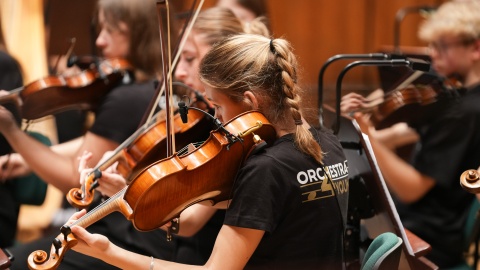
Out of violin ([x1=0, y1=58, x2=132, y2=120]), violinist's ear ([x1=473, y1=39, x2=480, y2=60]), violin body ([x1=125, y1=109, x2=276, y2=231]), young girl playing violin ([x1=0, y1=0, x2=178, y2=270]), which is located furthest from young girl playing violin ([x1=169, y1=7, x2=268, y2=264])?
violinist's ear ([x1=473, y1=39, x2=480, y2=60])

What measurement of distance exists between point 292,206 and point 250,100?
0.27 m

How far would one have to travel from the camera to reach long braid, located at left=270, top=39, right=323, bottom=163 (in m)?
1.66

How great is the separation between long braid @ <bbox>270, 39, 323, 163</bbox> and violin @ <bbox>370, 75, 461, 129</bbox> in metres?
0.60

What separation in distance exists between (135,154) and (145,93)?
422mm

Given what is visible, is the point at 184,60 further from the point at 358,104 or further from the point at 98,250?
the point at 98,250

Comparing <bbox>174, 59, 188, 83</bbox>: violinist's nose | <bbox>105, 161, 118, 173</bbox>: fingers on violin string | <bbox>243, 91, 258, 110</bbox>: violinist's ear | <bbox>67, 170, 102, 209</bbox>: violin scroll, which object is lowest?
<bbox>105, 161, 118, 173</bbox>: fingers on violin string

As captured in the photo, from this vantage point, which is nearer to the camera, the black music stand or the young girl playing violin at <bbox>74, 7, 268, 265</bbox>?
the black music stand

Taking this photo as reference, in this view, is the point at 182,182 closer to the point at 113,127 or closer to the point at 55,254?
the point at 55,254

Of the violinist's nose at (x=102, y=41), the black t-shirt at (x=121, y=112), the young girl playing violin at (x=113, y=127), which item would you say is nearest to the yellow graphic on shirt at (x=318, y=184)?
the young girl playing violin at (x=113, y=127)

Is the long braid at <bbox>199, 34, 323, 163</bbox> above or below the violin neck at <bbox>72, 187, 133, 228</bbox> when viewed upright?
above

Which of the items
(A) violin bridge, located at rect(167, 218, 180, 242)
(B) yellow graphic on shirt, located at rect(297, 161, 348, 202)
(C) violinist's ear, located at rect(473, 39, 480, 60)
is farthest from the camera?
(C) violinist's ear, located at rect(473, 39, 480, 60)

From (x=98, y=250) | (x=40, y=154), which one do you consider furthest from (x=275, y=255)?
(x=40, y=154)

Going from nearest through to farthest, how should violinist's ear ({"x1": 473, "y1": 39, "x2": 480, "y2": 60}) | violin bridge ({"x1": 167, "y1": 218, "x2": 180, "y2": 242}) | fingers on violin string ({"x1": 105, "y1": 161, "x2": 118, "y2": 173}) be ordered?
violin bridge ({"x1": 167, "y1": 218, "x2": 180, "y2": 242}) < fingers on violin string ({"x1": 105, "y1": 161, "x2": 118, "y2": 173}) < violinist's ear ({"x1": 473, "y1": 39, "x2": 480, "y2": 60})

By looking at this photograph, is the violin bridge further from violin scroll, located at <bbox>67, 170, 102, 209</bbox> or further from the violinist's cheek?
the violinist's cheek
